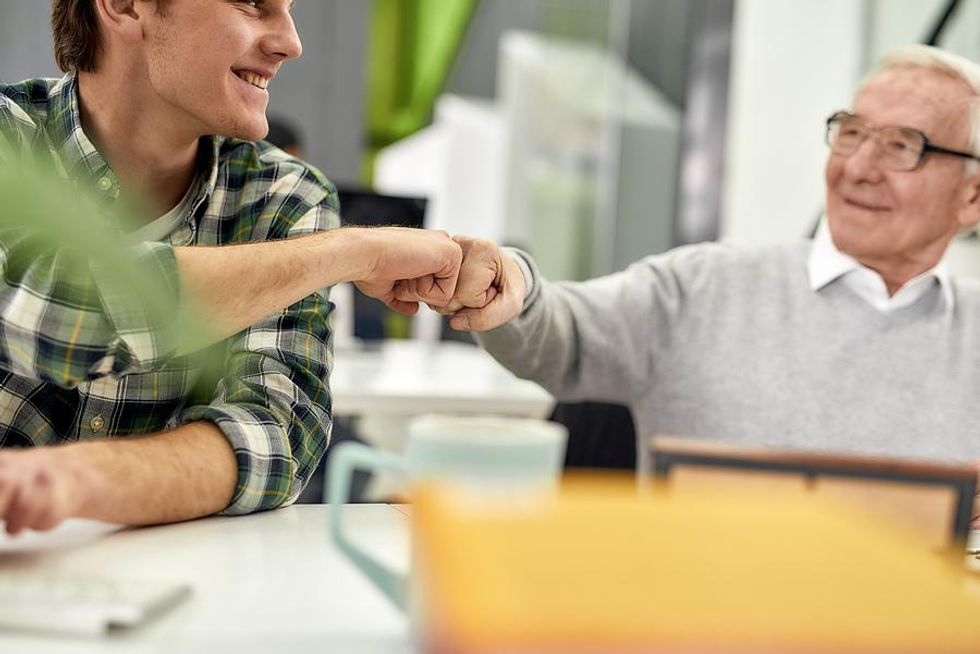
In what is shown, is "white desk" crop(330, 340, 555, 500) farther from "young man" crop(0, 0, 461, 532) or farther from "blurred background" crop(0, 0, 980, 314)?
"young man" crop(0, 0, 461, 532)

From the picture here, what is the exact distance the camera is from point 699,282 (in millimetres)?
1536

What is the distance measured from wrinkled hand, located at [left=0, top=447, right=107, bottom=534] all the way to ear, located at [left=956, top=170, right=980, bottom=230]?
4.43ft

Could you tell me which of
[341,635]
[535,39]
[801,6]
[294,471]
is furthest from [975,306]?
[535,39]

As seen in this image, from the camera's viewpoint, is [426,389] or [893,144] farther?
[426,389]

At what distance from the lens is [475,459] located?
48cm

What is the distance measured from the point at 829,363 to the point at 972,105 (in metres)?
0.47

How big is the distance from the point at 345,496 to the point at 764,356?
1021mm

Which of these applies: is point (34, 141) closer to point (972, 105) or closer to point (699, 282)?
point (699, 282)

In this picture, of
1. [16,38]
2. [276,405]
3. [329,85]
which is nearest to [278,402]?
[276,405]

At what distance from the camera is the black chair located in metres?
1.65

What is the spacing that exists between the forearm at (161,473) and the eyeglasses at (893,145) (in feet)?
3.46

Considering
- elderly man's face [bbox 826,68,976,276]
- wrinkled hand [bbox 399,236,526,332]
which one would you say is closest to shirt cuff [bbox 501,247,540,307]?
wrinkled hand [bbox 399,236,526,332]

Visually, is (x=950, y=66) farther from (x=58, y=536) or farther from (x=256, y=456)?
(x=58, y=536)

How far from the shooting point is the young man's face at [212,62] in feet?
4.25
